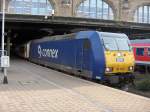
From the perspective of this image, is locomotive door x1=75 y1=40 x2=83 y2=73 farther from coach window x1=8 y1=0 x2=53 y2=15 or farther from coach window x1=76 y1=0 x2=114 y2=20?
coach window x1=76 y1=0 x2=114 y2=20

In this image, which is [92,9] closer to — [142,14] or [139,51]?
[142,14]

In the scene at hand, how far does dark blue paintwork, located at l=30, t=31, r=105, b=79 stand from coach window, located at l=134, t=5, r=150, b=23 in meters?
49.0

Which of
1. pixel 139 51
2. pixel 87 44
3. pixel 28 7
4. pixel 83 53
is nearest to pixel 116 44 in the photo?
pixel 87 44

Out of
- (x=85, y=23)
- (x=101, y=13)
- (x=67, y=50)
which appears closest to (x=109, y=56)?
(x=67, y=50)

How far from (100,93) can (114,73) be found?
6.21m

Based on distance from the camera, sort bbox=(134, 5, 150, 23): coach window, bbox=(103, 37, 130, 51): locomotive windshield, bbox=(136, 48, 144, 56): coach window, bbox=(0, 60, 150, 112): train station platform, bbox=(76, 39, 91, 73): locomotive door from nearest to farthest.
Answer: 1. bbox=(0, 60, 150, 112): train station platform
2. bbox=(103, 37, 130, 51): locomotive windshield
3. bbox=(76, 39, 91, 73): locomotive door
4. bbox=(136, 48, 144, 56): coach window
5. bbox=(134, 5, 150, 23): coach window

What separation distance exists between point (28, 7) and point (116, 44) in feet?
157

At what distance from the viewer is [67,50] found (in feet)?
86.9

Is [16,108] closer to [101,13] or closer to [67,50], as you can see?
[67,50]

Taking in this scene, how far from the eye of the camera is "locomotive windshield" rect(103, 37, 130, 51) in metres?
21.9

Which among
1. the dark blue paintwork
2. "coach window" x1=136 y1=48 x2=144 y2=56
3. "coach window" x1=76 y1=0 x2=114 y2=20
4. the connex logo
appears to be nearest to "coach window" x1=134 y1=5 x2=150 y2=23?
"coach window" x1=76 y1=0 x2=114 y2=20

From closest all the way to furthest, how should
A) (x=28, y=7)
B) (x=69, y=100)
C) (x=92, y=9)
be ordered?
(x=69, y=100), (x=28, y=7), (x=92, y=9)

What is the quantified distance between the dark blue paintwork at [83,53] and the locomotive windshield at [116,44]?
0.46 metres

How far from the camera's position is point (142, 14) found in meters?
78.8
